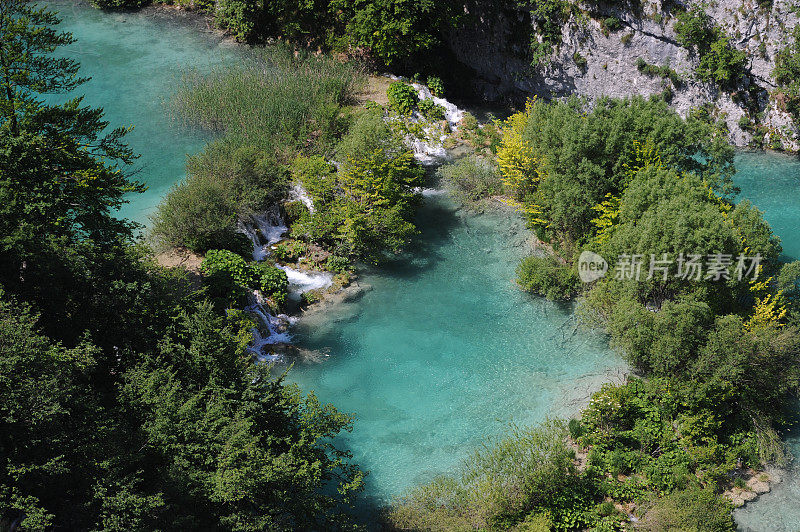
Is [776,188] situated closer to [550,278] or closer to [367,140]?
[550,278]

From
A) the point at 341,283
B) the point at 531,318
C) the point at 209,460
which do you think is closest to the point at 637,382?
the point at 531,318

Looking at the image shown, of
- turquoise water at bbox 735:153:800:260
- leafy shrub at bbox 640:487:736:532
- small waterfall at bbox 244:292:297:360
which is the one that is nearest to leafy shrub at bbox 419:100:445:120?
turquoise water at bbox 735:153:800:260

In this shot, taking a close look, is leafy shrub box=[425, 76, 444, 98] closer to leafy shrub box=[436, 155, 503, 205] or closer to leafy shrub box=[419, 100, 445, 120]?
leafy shrub box=[419, 100, 445, 120]

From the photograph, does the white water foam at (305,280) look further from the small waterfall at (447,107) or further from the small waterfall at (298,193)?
the small waterfall at (447,107)

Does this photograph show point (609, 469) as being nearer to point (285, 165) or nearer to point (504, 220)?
point (504, 220)

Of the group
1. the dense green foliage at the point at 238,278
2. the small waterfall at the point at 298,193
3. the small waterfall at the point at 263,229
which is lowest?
the dense green foliage at the point at 238,278

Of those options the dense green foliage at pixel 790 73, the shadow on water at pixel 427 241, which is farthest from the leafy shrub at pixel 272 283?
the dense green foliage at pixel 790 73
